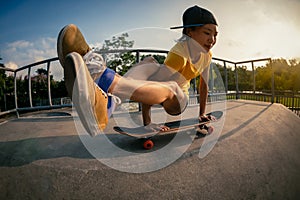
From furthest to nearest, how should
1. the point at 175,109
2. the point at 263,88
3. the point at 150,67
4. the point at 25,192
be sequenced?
1. the point at 263,88
2. the point at 150,67
3. the point at 175,109
4. the point at 25,192

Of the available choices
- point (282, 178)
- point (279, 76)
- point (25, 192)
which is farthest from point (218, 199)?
point (279, 76)

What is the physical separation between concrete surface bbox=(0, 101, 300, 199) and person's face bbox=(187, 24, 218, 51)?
0.90 meters

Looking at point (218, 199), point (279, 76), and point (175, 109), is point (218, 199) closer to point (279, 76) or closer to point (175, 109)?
point (175, 109)

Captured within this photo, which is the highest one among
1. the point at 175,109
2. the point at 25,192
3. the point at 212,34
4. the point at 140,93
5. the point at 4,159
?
the point at 212,34

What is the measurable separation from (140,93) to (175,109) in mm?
543

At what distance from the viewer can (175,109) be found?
69.3 inches

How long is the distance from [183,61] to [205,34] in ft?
1.13

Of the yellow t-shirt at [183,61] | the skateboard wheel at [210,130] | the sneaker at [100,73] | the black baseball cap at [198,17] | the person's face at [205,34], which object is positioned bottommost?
the skateboard wheel at [210,130]

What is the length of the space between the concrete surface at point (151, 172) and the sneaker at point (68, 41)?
0.70 meters

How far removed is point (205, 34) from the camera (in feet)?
5.77

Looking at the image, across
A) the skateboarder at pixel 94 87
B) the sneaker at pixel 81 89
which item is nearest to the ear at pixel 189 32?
the skateboarder at pixel 94 87

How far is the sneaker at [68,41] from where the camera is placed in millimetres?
1327

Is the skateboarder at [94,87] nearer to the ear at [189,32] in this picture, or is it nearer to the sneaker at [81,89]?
the sneaker at [81,89]

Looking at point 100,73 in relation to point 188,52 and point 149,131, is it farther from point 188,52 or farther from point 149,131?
point 188,52
